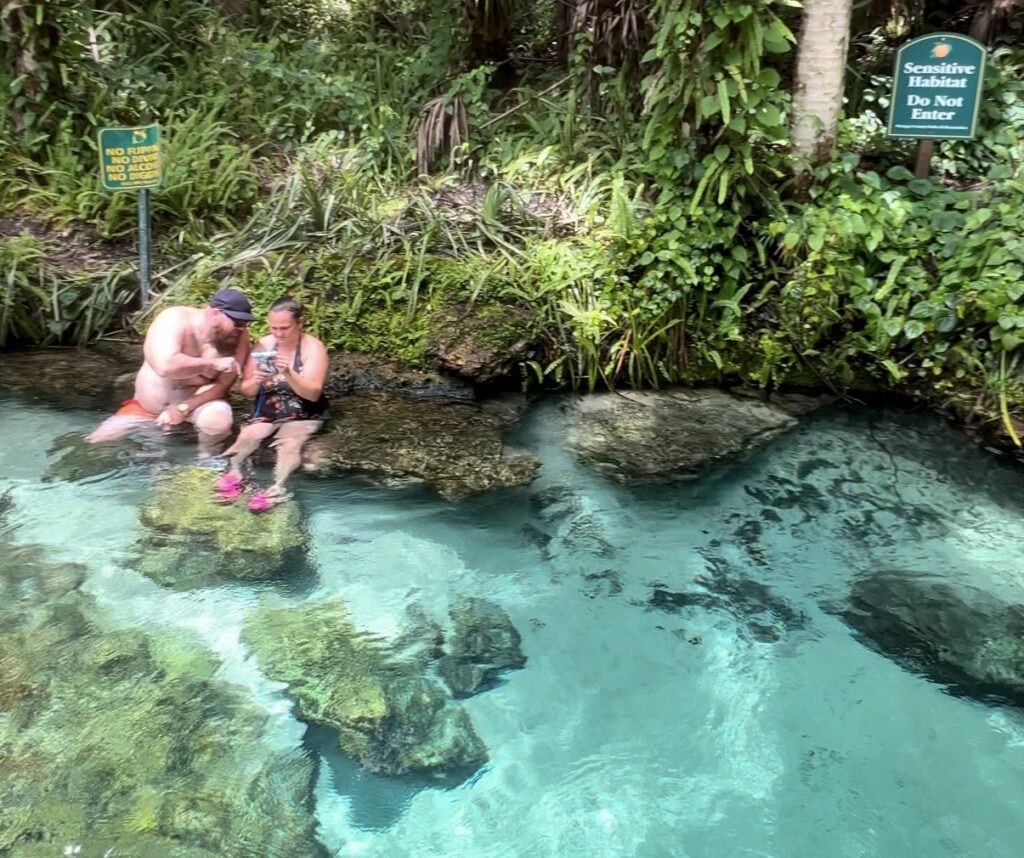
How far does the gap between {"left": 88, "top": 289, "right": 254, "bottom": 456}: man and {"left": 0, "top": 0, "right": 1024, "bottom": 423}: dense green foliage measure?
3.54 ft

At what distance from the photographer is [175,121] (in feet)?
23.2

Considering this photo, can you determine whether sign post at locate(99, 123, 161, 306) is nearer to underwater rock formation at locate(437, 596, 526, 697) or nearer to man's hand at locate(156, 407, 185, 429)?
man's hand at locate(156, 407, 185, 429)

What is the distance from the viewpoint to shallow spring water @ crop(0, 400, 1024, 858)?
9.23ft

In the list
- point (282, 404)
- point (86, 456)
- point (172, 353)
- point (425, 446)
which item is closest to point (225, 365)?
point (172, 353)

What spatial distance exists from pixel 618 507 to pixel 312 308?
2.57 metres

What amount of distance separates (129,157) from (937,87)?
15.9 feet

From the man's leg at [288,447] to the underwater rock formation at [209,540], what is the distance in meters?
0.21

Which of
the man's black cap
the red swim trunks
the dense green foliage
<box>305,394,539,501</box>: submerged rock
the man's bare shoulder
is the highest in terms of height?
the dense green foliage

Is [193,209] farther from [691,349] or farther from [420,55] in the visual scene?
[691,349]

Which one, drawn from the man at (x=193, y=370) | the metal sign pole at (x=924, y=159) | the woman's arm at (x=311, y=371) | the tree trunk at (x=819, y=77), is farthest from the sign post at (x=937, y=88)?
the man at (x=193, y=370)

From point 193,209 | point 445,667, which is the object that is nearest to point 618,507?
point 445,667

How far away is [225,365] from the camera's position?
4648 millimetres

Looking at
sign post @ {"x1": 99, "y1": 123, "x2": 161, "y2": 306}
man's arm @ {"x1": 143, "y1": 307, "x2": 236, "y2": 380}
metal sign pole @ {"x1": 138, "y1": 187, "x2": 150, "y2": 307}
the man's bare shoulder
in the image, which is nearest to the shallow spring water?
man's arm @ {"x1": 143, "y1": 307, "x2": 236, "y2": 380}

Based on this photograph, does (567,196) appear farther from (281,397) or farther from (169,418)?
(169,418)
